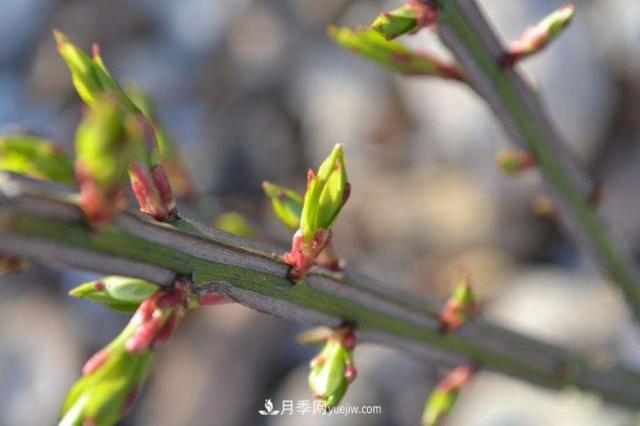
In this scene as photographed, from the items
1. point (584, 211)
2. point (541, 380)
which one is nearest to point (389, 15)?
point (584, 211)

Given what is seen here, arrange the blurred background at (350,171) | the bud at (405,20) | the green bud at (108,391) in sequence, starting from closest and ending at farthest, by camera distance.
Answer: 1. the green bud at (108,391)
2. the bud at (405,20)
3. the blurred background at (350,171)

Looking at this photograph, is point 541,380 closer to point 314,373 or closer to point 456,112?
point 314,373

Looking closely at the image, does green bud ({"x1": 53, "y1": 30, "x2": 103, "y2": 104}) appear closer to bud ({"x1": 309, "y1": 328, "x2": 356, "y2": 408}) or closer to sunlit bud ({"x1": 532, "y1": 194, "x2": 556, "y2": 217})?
bud ({"x1": 309, "y1": 328, "x2": 356, "y2": 408})

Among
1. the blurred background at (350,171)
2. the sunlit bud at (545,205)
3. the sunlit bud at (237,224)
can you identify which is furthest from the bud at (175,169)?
the blurred background at (350,171)

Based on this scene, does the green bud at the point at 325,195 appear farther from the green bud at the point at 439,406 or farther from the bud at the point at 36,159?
the green bud at the point at 439,406

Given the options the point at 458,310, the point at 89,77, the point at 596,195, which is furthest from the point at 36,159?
the point at 596,195

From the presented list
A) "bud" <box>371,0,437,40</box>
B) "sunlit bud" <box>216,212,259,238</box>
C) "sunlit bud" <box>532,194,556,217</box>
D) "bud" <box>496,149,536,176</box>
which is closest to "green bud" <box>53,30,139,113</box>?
"bud" <box>371,0,437,40</box>
